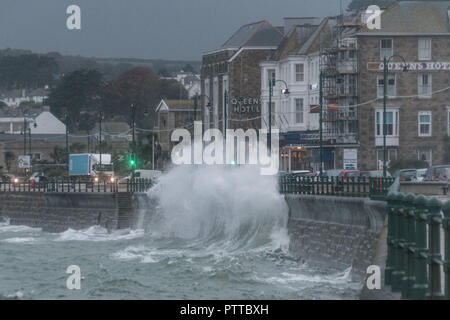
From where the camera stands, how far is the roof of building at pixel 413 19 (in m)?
68.7

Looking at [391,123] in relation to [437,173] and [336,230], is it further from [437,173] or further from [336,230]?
[336,230]

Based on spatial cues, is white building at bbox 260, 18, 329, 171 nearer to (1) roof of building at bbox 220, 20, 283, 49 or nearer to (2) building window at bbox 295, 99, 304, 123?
(2) building window at bbox 295, 99, 304, 123

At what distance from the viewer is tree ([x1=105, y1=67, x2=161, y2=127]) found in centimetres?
16462

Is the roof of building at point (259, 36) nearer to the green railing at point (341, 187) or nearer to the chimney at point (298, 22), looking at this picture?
the chimney at point (298, 22)

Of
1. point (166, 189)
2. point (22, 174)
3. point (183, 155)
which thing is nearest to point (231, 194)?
point (166, 189)

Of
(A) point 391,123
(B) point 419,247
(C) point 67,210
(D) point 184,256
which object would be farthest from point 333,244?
(A) point 391,123

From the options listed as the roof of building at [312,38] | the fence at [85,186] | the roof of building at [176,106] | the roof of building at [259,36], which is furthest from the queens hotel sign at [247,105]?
the roof of building at [176,106]

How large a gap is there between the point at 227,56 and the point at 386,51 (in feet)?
77.8

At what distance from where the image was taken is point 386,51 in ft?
226

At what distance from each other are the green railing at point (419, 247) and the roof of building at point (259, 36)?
6813 cm

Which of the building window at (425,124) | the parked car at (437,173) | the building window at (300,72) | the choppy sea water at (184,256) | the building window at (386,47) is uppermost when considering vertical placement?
the building window at (386,47)

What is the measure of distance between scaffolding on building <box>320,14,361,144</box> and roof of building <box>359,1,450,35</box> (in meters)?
1.64

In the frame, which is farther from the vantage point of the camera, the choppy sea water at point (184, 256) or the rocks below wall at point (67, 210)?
the rocks below wall at point (67, 210)
